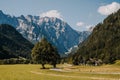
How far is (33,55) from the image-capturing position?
129375 millimetres

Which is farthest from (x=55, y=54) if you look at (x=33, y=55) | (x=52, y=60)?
(x=33, y=55)

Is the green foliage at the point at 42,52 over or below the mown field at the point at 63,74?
over

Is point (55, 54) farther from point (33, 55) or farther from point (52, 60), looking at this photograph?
point (33, 55)

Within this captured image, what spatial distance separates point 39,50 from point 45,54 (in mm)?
3713

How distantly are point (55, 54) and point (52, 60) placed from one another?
10.4ft

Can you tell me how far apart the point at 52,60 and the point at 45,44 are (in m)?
10.8

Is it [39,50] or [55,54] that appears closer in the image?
[39,50]

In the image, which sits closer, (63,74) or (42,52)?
(63,74)

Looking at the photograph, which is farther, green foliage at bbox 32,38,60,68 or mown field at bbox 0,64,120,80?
green foliage at bbox 32,38,60,68

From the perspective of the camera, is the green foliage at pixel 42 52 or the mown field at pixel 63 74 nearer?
the mown field at pixel 63 74

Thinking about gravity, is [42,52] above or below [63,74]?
above

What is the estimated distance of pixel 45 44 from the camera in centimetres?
12838

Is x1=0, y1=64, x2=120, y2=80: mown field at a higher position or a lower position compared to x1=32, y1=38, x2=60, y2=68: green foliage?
lower

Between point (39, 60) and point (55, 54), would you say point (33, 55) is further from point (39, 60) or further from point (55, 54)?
point (55, 54)
